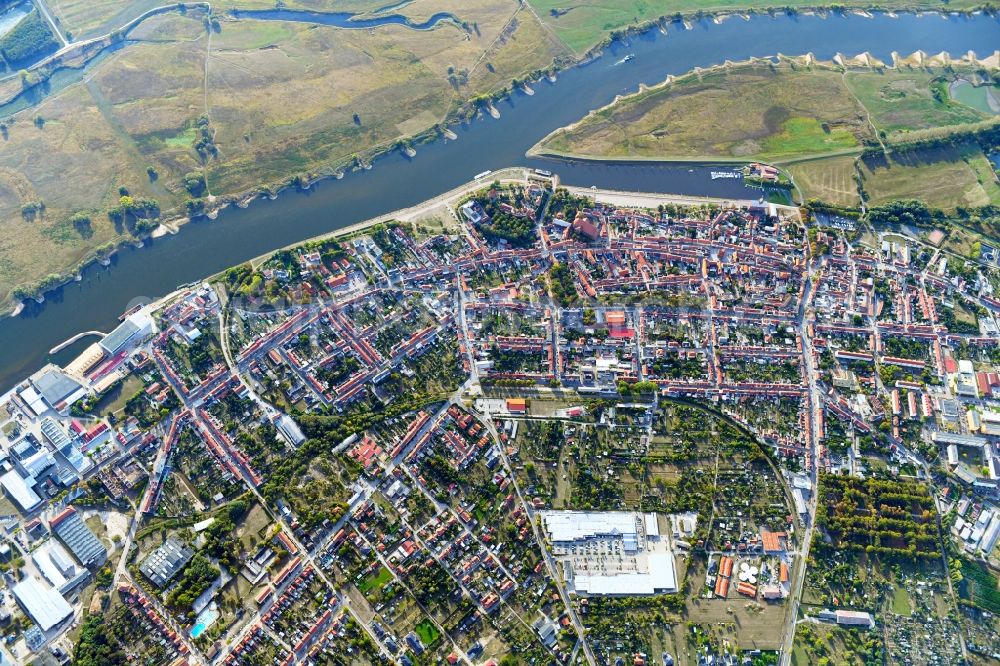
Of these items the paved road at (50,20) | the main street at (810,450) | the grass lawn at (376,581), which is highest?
the paved road at (50,20)

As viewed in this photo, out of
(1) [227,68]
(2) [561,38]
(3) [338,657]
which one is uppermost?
(1) [227,68]

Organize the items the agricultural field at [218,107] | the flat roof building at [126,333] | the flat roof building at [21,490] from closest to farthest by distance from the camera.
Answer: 1. the flat roof building at [21,490]
2. the flat roof building at [126,333]
3. the agricultural field at [218,107]

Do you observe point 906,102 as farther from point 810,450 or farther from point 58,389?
point 58,389

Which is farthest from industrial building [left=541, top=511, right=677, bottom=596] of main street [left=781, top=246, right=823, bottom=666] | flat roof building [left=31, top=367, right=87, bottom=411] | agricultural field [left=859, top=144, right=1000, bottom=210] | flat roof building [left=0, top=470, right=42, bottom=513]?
agricultural field [left=859, top=144, right=1000, bottom=210]

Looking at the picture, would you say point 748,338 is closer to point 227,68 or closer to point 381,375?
point 381,375

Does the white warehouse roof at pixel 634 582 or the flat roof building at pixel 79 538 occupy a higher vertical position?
the flat roof building at pixel 79 538

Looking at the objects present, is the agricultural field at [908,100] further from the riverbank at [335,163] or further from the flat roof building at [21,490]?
the flat roof building at [21,490]

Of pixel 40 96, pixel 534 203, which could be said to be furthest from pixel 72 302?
pixel 534 203

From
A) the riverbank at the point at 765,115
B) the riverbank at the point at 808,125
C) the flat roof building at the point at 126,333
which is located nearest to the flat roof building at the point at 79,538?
the flat roof building at the point at 126,333
